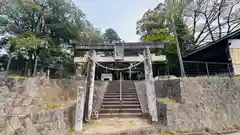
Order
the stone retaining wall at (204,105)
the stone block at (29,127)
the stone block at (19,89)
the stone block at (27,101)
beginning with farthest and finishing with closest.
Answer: the stone retaining wall at (204,105) → the stone block at (19,89) → the stone block at (27,101) → the stone block at (29,127)

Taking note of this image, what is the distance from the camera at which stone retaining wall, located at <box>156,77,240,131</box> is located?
4520 mm

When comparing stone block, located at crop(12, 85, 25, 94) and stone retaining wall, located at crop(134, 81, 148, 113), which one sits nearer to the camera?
stone block, located at crop(12, 85, 25, 94)

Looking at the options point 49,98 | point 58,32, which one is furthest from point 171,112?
point 58,32

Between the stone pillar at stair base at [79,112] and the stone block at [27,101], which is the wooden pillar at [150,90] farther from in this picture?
the stone block at [27,101]

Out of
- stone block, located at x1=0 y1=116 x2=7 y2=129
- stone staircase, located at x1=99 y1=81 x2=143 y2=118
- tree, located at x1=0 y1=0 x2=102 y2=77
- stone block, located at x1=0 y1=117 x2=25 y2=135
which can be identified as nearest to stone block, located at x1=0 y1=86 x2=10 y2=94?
stone block, located at x1=0 y1=116 x2=7 y2=129

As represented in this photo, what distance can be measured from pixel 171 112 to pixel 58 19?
1505cm

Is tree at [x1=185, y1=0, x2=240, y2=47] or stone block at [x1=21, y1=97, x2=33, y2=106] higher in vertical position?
tree at [x1=185, y1=0, x2=240, y2=47]

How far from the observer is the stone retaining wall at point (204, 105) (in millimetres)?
4520

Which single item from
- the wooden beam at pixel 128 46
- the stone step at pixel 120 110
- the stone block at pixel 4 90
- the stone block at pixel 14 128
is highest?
the wooden beam at pixel 128 46

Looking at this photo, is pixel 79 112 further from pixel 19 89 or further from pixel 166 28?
pixel 166 28

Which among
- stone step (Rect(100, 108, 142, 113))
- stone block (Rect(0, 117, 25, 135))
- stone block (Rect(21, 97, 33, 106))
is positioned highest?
stone block (Rect(21, 97, 33, 106))

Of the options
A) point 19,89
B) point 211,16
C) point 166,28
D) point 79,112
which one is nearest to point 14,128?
point 19,89

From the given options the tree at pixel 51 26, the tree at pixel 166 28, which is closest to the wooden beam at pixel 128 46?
the tree at pixel 166 28

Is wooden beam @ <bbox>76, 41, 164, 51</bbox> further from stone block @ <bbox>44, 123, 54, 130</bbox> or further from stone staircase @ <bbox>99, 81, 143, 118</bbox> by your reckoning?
stone block @ <bbox>44, 123, 54, 130</bbox>
